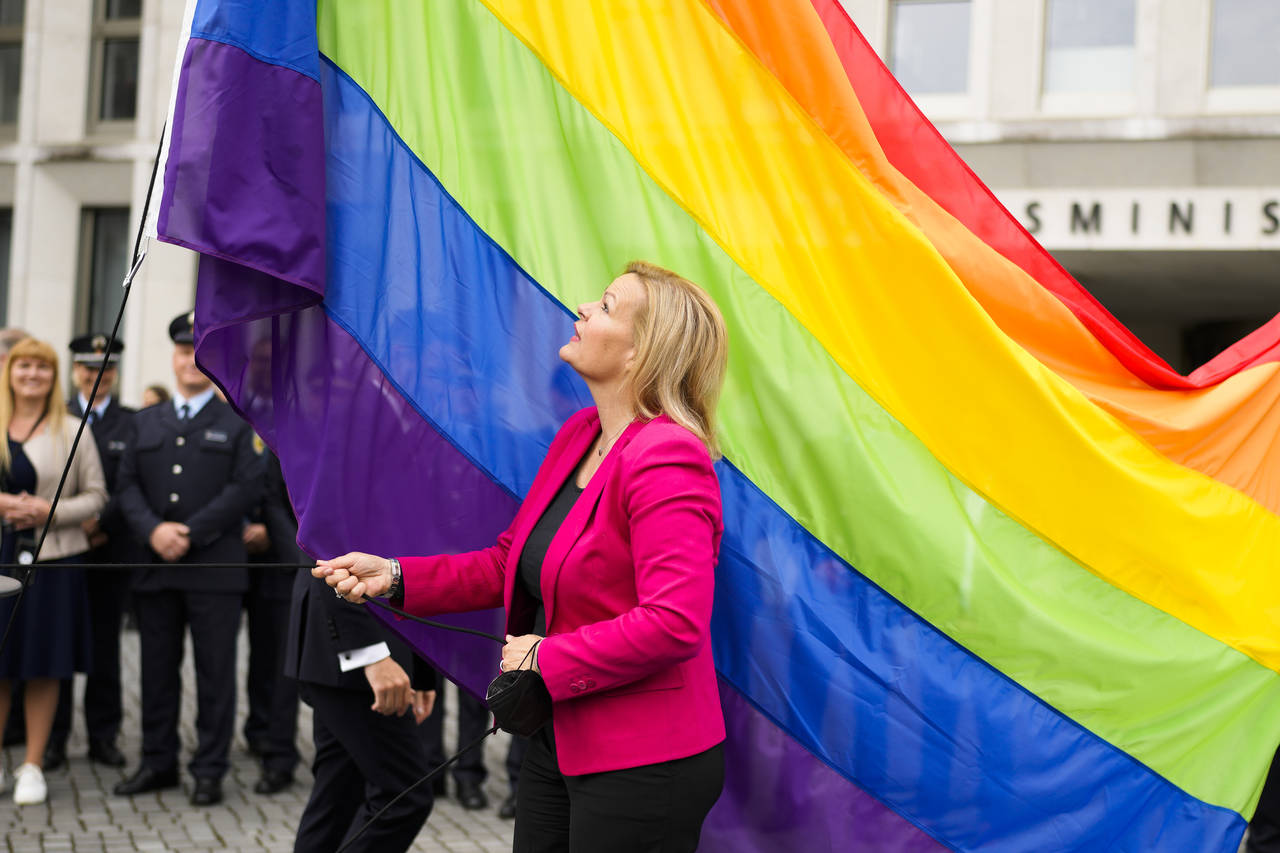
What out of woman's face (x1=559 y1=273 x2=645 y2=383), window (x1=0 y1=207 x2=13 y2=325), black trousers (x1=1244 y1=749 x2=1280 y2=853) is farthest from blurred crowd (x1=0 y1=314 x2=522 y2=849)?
window (x1=0 y1=207 x2=13 y2=325)

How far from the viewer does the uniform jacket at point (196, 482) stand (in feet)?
20.7

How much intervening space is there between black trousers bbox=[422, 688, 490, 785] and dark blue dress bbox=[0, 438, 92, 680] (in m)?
1.77

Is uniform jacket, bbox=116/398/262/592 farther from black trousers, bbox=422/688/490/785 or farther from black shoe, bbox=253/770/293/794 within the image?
black trousers, bbox=422/688/490/785

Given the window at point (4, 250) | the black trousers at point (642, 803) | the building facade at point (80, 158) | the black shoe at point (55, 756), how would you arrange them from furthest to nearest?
the window at point (4, 250)
the building facade at point (80, 158)
the black shoe at point (55, 756)
the black trousers at point (642, 803)

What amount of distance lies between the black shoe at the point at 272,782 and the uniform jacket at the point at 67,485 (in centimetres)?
141

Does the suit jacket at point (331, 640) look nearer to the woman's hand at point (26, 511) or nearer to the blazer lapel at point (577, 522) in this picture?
the blazer lapel at point (577, 522)

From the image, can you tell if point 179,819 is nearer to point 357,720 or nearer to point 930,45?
point 357,720

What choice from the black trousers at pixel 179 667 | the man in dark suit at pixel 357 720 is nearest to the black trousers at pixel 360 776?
the man in dark suit at pixel 357 720

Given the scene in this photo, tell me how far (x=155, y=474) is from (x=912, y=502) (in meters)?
4.46

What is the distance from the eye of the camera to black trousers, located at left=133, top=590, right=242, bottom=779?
625cm

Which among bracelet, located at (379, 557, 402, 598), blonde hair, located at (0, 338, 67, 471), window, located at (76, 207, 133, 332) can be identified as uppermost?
window, located at (76, 207, 133, 332)

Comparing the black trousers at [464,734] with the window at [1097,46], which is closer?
the black trousers at [464,734]

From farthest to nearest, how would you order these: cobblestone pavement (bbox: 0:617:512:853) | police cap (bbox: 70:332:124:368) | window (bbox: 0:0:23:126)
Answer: window (bbox: 0:0:23:126)
police cap (bbox: 70:332:124:368)
cobblestone pavement (bbox: 0:617:512:853)

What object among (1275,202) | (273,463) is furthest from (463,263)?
(1275,202)
